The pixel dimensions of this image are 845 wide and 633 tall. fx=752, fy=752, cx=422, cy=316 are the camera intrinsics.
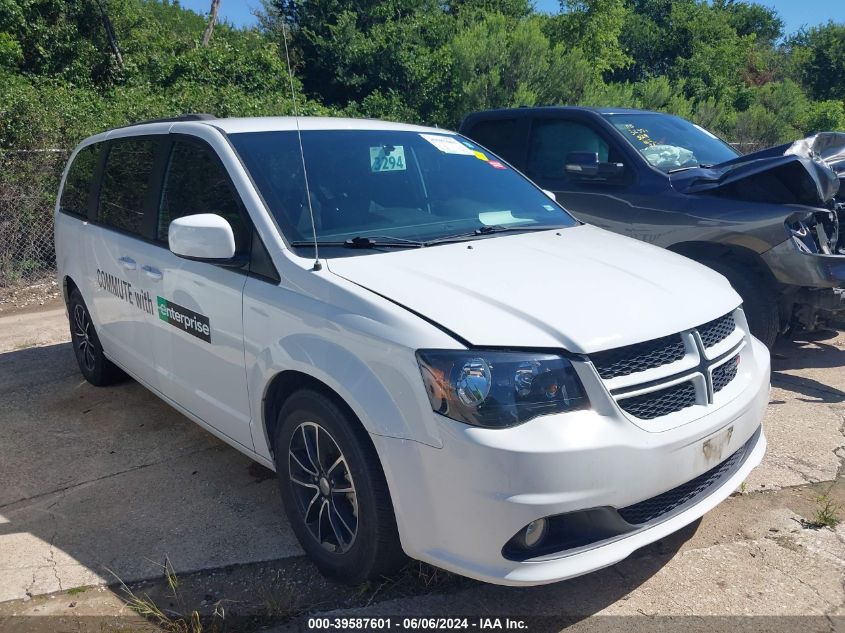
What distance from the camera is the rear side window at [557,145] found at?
20.1 feet

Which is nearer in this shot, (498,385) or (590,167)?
(498,385)

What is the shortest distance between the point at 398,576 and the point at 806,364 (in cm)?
405

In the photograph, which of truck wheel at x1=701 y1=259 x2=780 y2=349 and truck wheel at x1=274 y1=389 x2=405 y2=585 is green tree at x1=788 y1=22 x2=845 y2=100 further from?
truck wheel at x1=274 y1=389 x2=405 y2=585

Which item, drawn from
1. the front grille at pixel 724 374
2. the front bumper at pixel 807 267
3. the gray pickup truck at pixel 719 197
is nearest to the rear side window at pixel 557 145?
the gray pickup truck at pixel 719 197

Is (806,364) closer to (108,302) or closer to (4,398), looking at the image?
(108,302)

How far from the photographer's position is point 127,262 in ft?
13.9

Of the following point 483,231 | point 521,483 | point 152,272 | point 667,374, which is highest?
point 483,231

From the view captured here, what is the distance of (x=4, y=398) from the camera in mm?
5324

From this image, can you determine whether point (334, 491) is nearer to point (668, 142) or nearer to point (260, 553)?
point (260, 553)

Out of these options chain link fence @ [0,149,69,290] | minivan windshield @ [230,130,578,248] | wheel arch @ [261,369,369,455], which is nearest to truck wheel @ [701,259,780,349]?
minivan windshield @ [230,130,578,248]

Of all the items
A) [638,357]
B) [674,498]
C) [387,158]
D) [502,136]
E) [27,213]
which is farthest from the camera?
[27,213]

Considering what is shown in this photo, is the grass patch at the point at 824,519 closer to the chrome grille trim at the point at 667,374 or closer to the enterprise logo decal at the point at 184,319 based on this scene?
the chrome grille trim at the point at 667,374

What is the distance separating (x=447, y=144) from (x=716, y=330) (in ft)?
6.35

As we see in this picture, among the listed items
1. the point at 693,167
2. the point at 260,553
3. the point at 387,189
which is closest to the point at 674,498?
the point at 260,553
